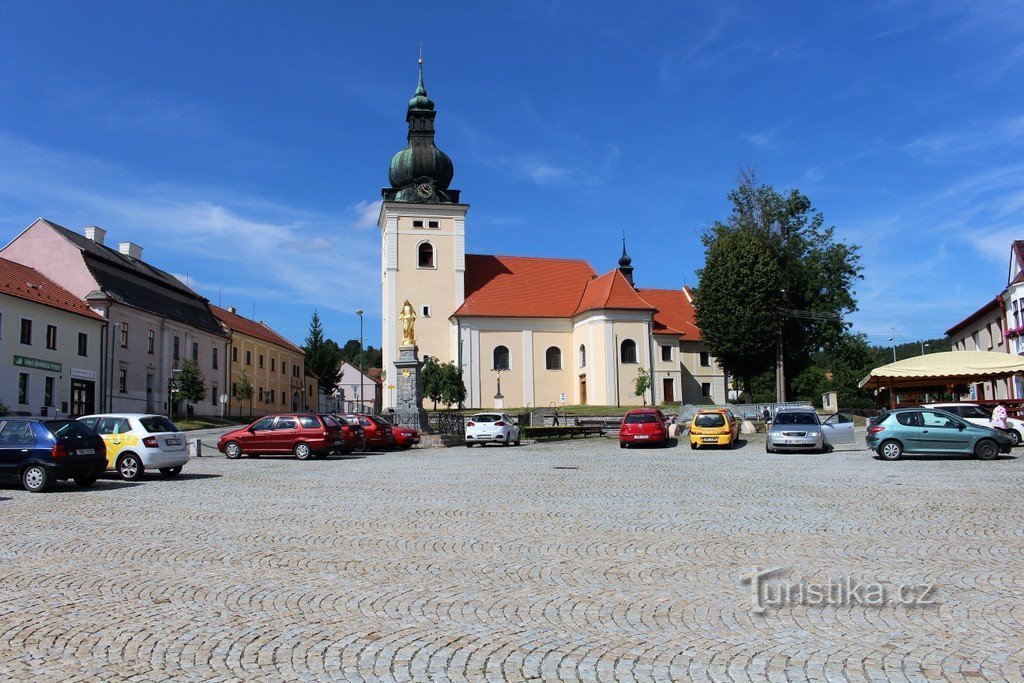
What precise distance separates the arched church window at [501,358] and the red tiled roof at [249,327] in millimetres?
19257

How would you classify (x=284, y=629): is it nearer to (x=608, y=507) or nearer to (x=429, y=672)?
(x=429, y=672)

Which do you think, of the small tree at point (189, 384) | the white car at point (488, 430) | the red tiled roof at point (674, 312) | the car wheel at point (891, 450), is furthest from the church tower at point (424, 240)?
the car wheel at point (891, 450)

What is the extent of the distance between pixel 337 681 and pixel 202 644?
4.34 ft

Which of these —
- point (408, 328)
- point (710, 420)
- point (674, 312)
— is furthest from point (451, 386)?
point (710, 420)

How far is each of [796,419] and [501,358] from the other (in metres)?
37.4

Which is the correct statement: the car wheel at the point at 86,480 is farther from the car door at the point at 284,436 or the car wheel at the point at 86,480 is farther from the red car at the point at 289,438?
the car door at the point at 284,436

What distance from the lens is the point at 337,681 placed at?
5.19 metres

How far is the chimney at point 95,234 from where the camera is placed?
51250mm

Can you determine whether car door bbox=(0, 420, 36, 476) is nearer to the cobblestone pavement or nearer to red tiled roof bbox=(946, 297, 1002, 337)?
the cobblestone pavement

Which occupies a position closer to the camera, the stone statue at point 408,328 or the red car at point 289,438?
the red car at point 289,438

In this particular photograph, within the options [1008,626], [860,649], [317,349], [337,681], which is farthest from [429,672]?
[317,349]

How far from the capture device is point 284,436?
26.1 meters

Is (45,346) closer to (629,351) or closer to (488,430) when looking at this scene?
(488,430)

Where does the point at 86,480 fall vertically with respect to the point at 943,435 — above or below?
below
